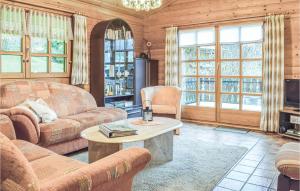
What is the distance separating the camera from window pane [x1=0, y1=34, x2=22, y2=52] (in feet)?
→ 12.6

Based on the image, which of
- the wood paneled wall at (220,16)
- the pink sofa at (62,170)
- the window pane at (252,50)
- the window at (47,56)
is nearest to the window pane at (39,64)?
the window at (47,56)

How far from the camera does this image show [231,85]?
5.38 metres

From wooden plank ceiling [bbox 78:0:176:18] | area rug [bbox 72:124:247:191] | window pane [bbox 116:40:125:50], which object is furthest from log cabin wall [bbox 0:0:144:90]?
area rug [bbox 72:124:247:191]

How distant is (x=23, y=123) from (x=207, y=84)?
3.90 metres

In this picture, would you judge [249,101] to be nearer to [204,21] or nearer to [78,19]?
[204,21]

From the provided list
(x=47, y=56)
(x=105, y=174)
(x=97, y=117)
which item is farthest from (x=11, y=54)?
(x=105, y=174)

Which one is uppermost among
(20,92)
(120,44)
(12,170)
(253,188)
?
(120,44)

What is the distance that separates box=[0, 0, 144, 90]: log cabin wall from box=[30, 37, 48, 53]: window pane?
49 cm

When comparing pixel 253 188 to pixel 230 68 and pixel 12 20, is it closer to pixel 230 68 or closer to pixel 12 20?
pixel 230 68

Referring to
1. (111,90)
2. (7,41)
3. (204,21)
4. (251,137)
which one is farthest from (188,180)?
(204,21)

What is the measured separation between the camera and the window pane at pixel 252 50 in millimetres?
5012

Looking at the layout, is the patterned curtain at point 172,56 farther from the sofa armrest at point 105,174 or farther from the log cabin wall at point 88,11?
the sofa armrest at point 105,174

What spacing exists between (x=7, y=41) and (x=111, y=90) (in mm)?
1984

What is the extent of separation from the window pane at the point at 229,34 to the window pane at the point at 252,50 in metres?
0.24
